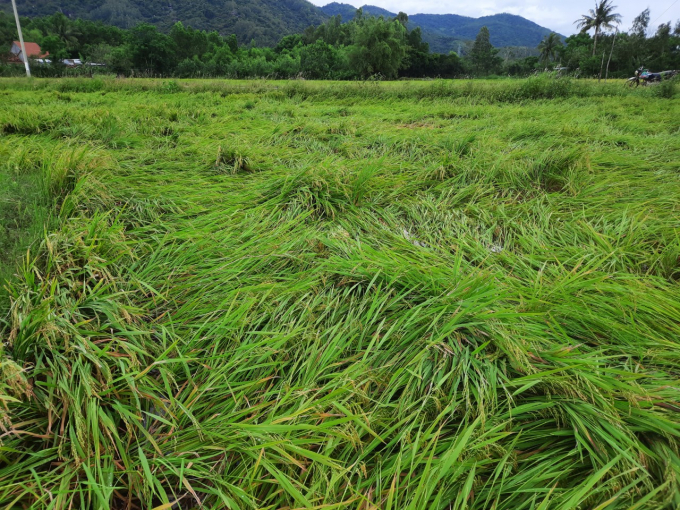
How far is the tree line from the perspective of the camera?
94.6 feet

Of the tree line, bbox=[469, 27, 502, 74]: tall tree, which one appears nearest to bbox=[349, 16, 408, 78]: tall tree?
the tree line

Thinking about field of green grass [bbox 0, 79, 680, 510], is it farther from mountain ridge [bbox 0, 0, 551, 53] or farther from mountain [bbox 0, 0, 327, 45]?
mountain [bbox 0, 0, 327, 45]

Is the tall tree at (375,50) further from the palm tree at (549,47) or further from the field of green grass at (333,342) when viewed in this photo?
the field of green grass at (333,342)

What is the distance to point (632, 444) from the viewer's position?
2.62ft

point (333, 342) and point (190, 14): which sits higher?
point (190, 14)

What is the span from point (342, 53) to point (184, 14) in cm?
7211

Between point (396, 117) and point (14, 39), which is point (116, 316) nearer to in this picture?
point (396, 117)

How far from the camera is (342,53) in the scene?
36812 mm

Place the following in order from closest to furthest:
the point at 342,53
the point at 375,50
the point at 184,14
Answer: the point at 375,50 < the point at 342,53 < the point at 184,14

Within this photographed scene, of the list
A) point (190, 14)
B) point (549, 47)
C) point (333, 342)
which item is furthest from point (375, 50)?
point (190, 14)

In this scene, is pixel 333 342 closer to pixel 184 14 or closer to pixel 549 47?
pixel 549 47

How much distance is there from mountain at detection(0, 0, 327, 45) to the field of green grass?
86.2 m

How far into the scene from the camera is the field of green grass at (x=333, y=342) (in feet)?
2.76

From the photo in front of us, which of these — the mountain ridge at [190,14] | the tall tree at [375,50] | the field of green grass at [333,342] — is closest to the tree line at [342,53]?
the tall tree at [375,50]
